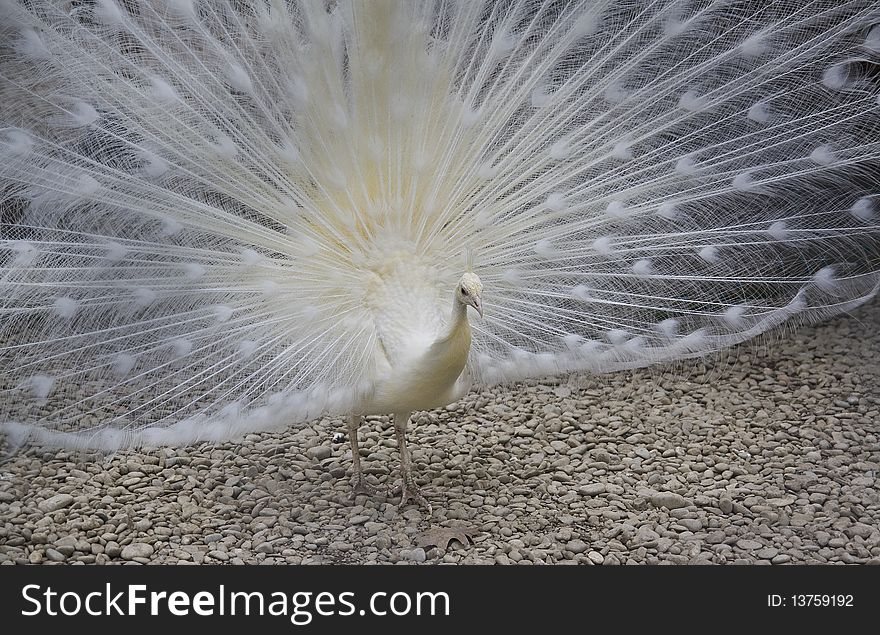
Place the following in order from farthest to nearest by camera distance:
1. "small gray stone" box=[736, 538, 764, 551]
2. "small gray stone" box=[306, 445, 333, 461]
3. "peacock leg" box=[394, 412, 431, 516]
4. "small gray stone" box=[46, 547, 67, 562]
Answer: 1. "small gray stone" box=[306, 445, 333, 461]
2. "peacock leg" box=[394, 412, 431, 516]
3. "small gray stone" box=[736, 538, 764, 551]
4. "small gray stone" box=[46, 547, 67, 562]

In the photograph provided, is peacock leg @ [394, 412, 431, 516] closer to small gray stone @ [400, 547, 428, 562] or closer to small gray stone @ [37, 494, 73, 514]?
small gray stone @ [400, 547, 428, 562]

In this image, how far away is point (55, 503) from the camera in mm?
3957

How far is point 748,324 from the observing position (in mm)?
3854

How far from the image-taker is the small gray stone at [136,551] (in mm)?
3611

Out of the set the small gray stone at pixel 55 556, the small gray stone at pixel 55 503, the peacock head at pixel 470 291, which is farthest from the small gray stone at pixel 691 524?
the small gray stone at pixel 55 503

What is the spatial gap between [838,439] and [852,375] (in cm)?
78

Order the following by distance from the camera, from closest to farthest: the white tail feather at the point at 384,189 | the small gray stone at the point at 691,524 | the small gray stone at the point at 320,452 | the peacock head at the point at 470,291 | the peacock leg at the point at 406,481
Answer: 1. the peacock head at the point at 470,291
2. the white tail feather at the point at 384,189
3. the small gray stone at the point at 691,524
4. the peacock leg at the point at 406,481
5. the small gray stone at the point at 320,452

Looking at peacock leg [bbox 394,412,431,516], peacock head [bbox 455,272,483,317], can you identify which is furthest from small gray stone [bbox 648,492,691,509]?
peacock head [bbox 455,272,483,317]

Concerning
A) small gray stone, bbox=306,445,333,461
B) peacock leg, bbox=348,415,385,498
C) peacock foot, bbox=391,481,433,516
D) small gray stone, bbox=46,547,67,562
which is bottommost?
small gray stone, bbox=46,547,67,562

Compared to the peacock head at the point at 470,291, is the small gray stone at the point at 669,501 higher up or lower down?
lower down

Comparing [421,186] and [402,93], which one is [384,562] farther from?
[402,93]

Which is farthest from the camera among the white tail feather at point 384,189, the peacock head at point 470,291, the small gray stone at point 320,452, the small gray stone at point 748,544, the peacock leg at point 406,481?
the small gray stone at point 320,452

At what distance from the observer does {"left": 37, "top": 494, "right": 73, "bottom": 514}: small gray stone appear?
3.92 meters

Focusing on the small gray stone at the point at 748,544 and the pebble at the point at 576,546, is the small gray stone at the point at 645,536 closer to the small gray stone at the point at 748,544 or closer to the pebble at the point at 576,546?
the pebble at the point at 576,546
